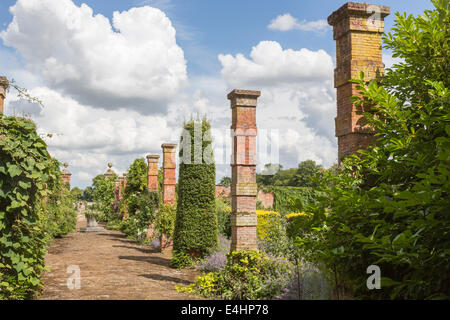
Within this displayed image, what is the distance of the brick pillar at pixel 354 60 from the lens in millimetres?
5461

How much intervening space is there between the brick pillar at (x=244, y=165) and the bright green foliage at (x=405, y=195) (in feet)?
11.7

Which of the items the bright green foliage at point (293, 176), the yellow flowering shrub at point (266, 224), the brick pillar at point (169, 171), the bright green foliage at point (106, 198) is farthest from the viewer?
the bright green foliage at point (293, 176)

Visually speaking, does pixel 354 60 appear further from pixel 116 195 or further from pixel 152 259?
pixel 116 195

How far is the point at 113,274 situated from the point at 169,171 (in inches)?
227

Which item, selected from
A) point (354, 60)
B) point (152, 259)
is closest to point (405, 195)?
point (354, 60)

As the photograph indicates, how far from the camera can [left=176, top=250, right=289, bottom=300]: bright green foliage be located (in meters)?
7.18

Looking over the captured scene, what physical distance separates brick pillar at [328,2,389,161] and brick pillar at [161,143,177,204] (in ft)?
30.3

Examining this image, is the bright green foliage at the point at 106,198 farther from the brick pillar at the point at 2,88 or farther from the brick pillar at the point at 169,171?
the brick pillar at the point at 2,88

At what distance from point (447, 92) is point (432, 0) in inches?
48.0

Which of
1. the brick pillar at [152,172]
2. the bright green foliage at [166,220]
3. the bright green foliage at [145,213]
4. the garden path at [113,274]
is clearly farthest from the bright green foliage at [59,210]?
the brick pillar at [152,172]

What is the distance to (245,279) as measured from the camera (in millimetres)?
7496

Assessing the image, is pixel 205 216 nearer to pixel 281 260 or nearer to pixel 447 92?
pixel 281 260

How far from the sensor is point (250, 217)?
8062 mm
